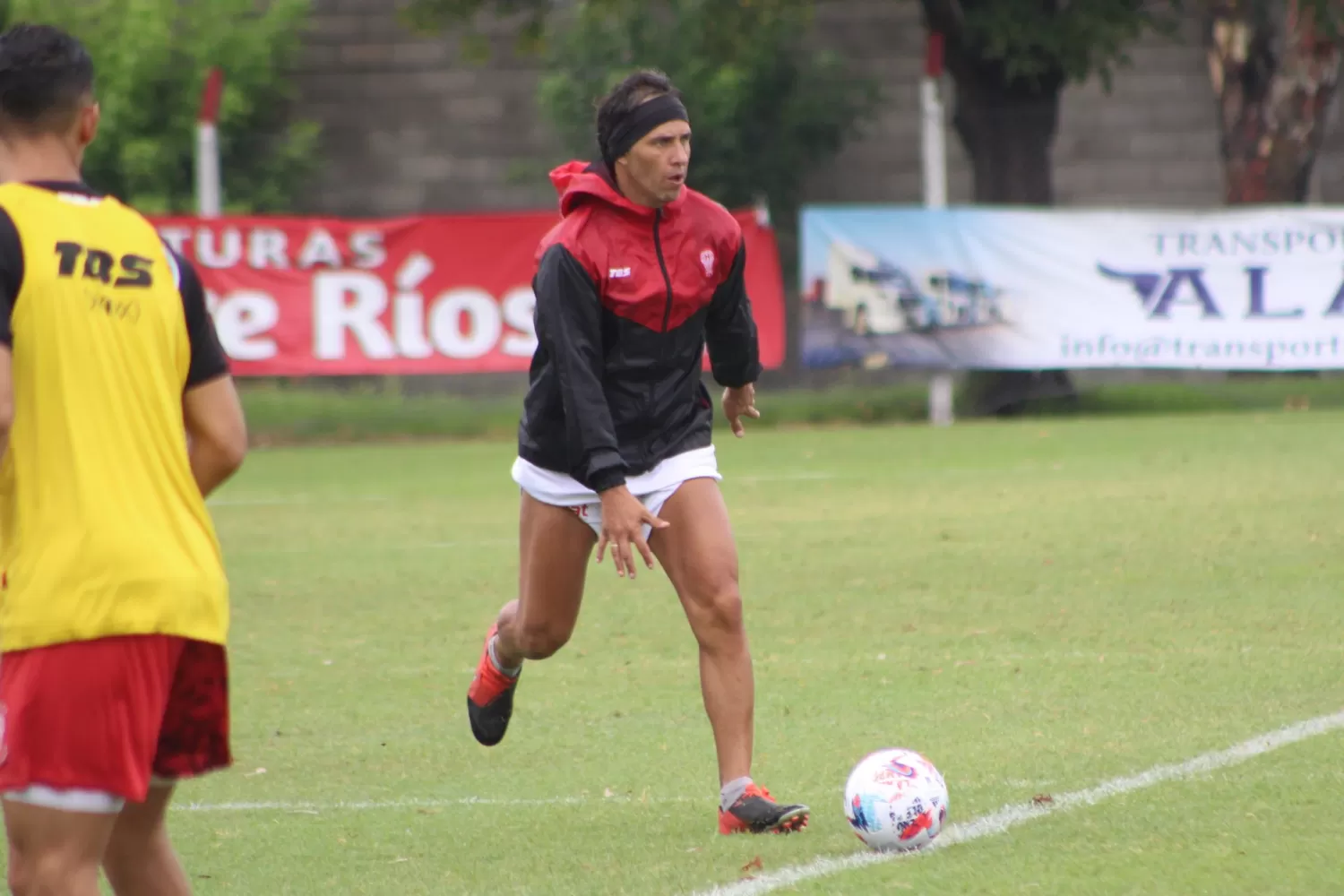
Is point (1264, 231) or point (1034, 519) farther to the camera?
point (1264, 231)

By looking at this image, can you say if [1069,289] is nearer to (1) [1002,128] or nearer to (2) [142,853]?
(1) [1002,128]

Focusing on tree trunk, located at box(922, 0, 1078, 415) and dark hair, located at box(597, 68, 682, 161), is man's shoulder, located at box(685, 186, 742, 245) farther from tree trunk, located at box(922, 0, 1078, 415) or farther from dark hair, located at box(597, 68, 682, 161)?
tree trunk, located at box(922, 0, 1078, 415)

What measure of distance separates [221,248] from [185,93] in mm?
10822

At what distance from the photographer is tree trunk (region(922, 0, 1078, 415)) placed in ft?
65.9

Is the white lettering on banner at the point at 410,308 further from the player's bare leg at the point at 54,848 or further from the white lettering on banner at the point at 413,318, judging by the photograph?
the player's bare leg at the point at 54,848

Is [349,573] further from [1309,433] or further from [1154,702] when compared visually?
[1309,433]

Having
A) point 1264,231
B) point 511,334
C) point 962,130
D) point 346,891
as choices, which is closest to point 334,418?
point 511,334

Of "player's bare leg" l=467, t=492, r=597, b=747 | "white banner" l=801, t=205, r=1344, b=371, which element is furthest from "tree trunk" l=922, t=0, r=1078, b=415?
"player's bare leg" l=467, t=492, r=597, b=747

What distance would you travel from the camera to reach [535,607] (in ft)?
20.7

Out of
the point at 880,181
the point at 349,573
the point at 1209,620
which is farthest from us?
the point at 880,181

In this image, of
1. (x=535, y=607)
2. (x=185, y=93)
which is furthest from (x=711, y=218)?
(x=185, y=93)

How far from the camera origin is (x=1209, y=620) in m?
8.91

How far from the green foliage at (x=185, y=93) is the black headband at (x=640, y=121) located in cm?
2309

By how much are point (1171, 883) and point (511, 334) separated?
14.6 m
